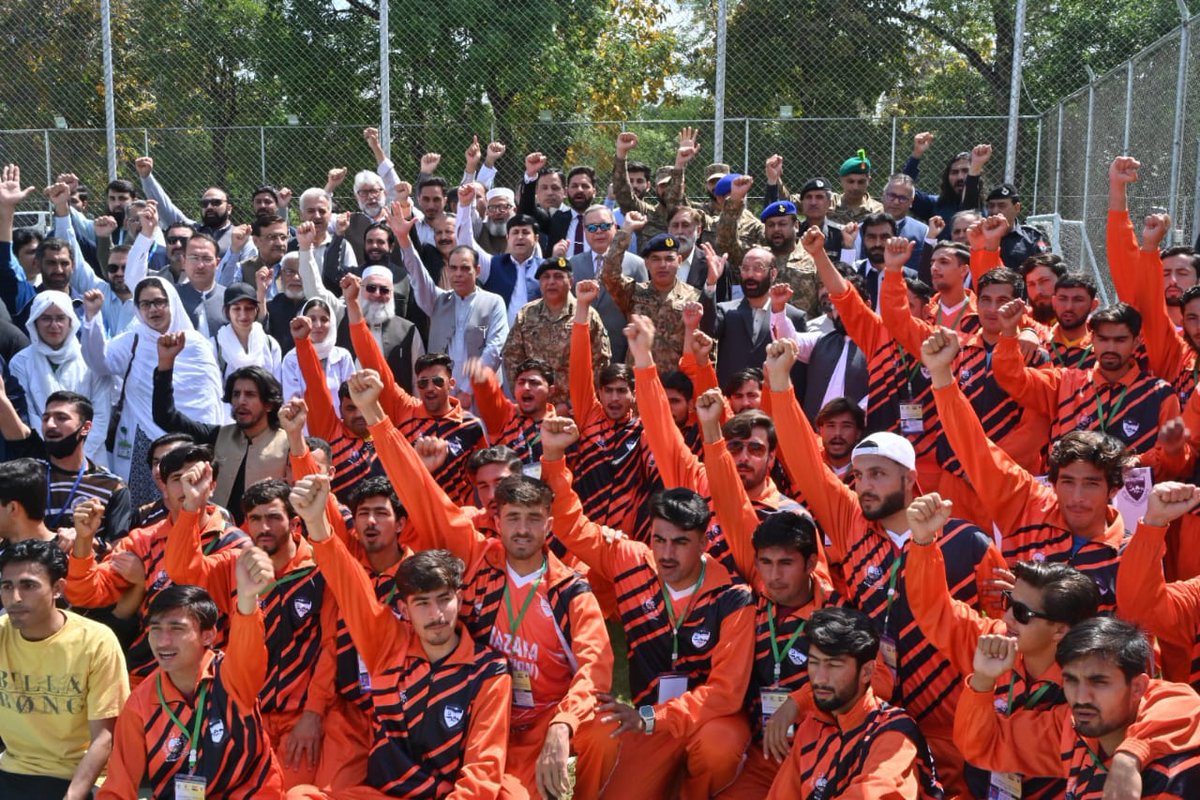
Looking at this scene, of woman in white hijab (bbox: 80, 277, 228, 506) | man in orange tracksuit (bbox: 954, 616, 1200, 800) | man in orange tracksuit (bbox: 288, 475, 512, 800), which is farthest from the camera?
woman in white hijab (bbox: 80, 277, 228, 506)

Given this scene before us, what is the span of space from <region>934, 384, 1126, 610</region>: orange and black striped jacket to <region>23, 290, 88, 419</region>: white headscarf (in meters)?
5.24

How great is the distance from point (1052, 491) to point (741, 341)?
8.78 feet

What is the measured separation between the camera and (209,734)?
4.87m

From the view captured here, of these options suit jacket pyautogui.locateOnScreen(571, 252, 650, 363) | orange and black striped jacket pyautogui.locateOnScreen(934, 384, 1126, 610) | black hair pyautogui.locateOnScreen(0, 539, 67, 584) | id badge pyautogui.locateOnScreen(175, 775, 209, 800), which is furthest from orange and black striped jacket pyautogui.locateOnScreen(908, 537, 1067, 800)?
suit jacket pyautogui.locateOnScreen(571, 252, 650, 363)

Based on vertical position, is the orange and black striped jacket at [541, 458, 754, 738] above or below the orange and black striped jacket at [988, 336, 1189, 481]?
below

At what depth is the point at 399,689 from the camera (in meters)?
5.06

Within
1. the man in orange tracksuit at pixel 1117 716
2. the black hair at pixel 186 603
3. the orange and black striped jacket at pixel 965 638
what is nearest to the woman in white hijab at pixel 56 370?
the black hair at pixel 186 603

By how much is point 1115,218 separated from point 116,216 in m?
7.95

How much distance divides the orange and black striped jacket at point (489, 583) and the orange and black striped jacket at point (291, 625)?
1.80 ft

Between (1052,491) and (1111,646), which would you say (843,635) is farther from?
(1052,491)

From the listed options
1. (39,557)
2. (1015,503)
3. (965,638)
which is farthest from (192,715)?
(1015,503)

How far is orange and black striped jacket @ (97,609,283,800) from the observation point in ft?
15.9

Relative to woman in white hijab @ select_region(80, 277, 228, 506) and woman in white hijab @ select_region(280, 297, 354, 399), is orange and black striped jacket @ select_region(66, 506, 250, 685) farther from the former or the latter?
woman in white hijab @ select_region(280, 297, 354, 399)

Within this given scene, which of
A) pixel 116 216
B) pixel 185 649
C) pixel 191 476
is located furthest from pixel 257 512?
pixel 116 216
